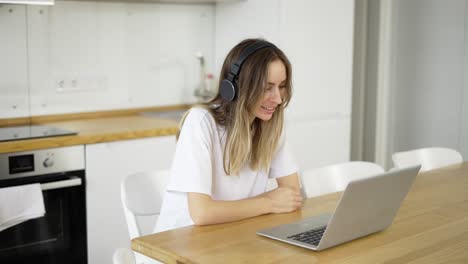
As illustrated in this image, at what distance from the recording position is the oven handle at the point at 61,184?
9.46 ft

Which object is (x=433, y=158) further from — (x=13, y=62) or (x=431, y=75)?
(x=13, y=62)

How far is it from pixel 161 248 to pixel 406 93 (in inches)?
123

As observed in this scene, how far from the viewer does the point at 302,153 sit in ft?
13.0

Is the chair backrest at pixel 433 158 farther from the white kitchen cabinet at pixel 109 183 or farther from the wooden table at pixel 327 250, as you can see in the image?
the white kitchen cabinet at pixel 109 183

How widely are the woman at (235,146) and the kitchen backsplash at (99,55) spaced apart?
5.10 feet

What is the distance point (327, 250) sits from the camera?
1.68 metres


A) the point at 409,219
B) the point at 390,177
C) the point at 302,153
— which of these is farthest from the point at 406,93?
the point at 390,177

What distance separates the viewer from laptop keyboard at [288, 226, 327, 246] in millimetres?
1725

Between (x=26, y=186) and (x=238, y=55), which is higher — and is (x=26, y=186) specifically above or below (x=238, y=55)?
below

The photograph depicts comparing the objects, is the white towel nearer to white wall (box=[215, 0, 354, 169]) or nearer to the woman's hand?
the woman's hand

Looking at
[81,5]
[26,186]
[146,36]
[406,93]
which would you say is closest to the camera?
[26,186]

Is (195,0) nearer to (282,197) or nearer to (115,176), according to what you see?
(115,176)

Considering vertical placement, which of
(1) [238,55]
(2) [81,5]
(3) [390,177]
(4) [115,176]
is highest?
(2) [81,5]

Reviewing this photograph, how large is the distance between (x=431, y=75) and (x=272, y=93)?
8.26ft
